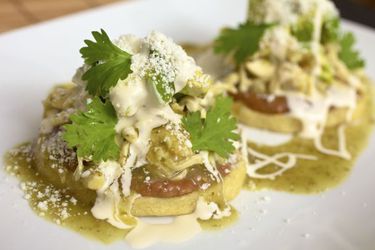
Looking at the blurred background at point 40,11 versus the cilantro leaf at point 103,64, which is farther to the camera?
the blurred background at point 40,11

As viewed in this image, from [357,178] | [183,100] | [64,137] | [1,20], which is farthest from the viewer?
[1,20]

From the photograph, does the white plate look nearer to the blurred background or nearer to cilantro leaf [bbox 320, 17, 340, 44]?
the blurred background

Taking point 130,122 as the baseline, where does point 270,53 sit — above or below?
below

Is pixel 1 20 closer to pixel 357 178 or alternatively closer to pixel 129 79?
pixel 129 79

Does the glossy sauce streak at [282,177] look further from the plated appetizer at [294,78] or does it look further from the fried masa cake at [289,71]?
the fried masa cake at [289,71]

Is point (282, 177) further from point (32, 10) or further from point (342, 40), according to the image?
point (32, 10)

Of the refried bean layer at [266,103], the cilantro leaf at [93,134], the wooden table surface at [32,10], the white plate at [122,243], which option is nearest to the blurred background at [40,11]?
the wooden table surface at [32,10]

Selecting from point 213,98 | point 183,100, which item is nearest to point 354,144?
point 213,98
